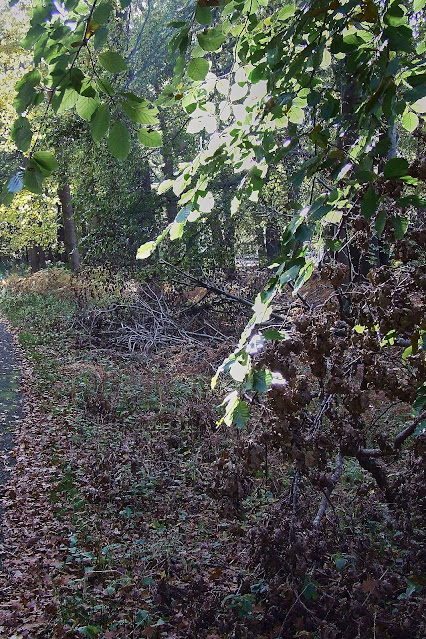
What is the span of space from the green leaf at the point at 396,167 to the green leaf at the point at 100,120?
908mm

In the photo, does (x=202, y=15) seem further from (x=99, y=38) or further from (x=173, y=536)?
(x=173, y=536)

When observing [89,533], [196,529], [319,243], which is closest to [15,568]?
[89,533]

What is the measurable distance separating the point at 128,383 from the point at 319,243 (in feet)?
23.6

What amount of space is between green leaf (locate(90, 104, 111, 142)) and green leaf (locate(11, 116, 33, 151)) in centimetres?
22

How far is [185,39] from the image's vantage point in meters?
1.99

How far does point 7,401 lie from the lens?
357 inches

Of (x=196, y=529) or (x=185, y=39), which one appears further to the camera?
(x=196, y=529)

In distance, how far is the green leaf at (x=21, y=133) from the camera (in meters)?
1.67

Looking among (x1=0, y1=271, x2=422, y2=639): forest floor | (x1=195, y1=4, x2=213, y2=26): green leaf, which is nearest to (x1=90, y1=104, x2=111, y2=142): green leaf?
(x1=195, y1=4, x2=213, y2=26): green leaf

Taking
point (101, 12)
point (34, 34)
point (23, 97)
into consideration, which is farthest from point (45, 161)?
point (101, 12)

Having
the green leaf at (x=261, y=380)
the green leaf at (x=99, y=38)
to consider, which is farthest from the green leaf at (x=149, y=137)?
the green leaf at (x=261, y=380)

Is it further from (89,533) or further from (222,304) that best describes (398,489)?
(222,304)

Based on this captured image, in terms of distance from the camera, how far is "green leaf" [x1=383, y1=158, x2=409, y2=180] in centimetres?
175

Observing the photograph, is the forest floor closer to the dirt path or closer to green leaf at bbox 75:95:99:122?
the dirt path
